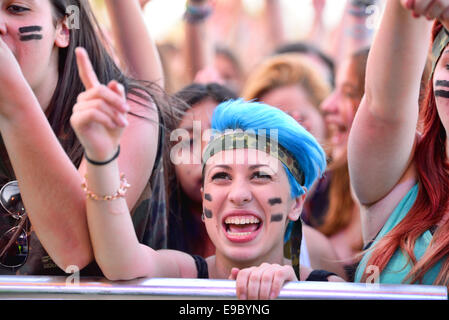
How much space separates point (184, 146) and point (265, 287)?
0.46 metres

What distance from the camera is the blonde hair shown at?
7.18 ft

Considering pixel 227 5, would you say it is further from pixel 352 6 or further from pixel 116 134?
pixel 116 134

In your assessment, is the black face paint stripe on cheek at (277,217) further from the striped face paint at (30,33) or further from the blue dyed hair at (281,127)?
the striped face paint at (30,33)

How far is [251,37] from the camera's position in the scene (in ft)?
9.84

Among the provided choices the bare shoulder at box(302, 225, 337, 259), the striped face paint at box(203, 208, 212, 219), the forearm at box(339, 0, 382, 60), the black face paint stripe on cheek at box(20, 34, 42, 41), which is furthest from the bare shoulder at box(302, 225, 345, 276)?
the black face paint stripe on cheek at box(20, 34, 42, 41)

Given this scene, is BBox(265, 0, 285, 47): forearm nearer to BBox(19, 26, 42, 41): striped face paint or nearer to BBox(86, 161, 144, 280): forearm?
BBox(19, 26, 42, 41): striped face paint

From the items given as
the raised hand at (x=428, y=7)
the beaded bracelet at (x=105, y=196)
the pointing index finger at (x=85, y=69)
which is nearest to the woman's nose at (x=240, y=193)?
the beaded bracelet at (x=105, y=196)

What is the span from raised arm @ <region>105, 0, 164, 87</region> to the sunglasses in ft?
1.34

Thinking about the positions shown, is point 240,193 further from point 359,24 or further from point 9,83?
point 359,24

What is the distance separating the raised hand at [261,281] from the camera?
1.14m

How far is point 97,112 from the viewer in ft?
3.40

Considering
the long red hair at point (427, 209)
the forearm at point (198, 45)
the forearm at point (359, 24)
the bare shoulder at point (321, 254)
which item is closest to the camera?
the long red hair at point (427, 209)

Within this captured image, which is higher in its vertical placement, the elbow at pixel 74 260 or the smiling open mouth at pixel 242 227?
the smiling open mouth at pixel 242 227

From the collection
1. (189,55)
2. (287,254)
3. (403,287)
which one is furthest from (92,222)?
(189,55)
